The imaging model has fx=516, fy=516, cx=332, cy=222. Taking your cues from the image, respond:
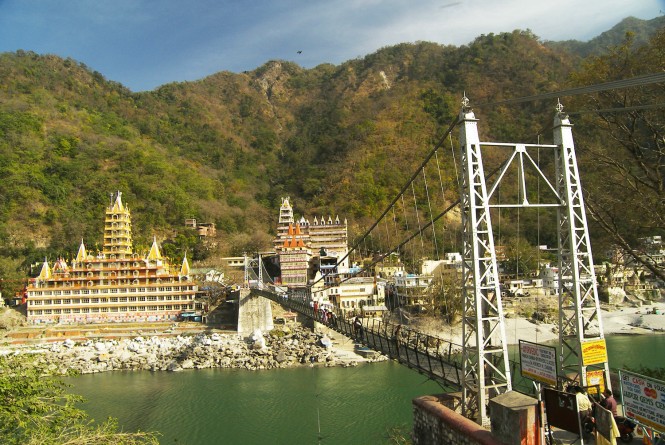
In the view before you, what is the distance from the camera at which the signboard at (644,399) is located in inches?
142

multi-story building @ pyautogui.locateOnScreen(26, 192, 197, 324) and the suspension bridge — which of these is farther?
multi-story building @ pyautogui.locateOnScreen(26, 192, 197, 324)

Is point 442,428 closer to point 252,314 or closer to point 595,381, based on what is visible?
point 595,381

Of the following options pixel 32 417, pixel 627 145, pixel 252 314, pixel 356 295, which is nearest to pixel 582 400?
pixel 627 145

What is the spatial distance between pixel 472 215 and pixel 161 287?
63.9 feet

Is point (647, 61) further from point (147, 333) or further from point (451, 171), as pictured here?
point (451, 171)

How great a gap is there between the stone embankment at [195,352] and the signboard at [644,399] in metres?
12.2

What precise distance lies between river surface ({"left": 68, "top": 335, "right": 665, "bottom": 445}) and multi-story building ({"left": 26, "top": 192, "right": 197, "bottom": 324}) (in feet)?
21.8

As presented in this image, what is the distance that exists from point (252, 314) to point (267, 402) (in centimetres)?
799

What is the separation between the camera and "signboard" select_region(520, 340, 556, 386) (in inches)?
198

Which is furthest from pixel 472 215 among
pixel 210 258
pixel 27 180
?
pixel 27 180

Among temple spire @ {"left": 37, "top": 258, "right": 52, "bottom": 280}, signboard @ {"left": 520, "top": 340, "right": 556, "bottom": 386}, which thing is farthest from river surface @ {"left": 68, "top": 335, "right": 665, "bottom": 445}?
temple spire @ {"left": 37, "top": 258, "right": 52, "bottom": 280}

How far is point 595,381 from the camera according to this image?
5906 mm

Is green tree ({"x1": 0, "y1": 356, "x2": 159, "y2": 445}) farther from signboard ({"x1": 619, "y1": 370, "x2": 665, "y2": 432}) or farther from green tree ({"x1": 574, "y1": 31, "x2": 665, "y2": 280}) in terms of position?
green tree ({"x1": 574, "y1": 31, "x2": 665, "y2": 280})

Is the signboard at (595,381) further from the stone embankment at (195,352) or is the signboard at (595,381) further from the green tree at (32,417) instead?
the stone embankment at (195,352)
